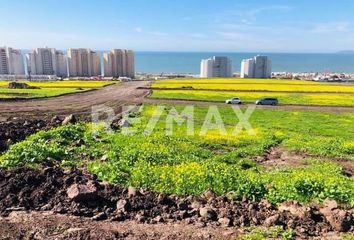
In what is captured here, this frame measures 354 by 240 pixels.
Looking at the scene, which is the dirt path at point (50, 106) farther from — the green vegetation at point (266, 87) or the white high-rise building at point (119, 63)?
the white high-rise building at point (119, 63)

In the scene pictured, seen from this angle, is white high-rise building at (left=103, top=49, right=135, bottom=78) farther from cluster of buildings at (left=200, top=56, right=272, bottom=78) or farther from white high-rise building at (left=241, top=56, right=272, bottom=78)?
white high-rise building at (left=241, top=56, right=272, bottom=78)

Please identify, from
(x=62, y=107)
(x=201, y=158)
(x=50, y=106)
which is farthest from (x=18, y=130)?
(x=50, y=106)

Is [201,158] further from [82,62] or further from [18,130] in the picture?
[82,62]

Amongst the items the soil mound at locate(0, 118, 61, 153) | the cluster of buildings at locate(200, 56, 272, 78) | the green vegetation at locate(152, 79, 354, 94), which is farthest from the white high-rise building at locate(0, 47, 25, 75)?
the soil mound at locate(0, 118, 61, 153)

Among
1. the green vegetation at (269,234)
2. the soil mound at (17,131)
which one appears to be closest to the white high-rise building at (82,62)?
the soil mound at (17,131)

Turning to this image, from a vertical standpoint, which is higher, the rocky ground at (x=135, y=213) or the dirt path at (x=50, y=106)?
the rocky ground at (x=135, y=213)

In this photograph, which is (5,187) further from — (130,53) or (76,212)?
(130,53)
